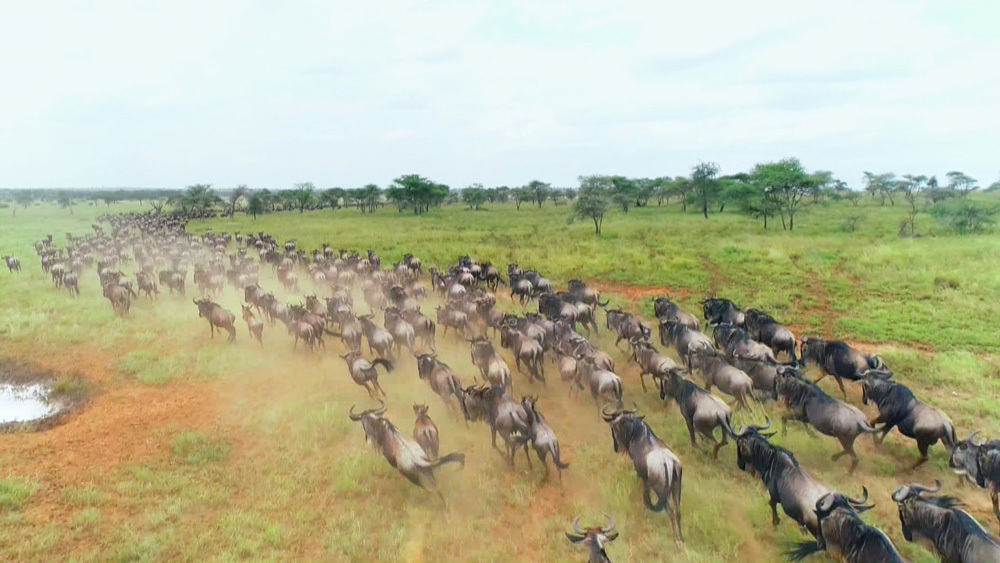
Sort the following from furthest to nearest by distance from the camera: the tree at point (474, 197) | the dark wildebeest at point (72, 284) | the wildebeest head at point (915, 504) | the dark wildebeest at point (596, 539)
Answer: the tree at point (474, 197) → the dark wildebeest at point (72, 284) → the wildebeest head at point (915, 504) → the dark wildebeest at point (596, 539)

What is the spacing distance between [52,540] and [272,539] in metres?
2.66

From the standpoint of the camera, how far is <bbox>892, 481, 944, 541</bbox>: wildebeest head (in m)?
5.60

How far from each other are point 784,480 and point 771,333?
6.94m

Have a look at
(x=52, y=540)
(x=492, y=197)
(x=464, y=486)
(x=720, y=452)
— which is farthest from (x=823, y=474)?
(x=492, y=197)

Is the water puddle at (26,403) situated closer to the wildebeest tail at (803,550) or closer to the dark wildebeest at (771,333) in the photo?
the wildebeest tail at (803,550)

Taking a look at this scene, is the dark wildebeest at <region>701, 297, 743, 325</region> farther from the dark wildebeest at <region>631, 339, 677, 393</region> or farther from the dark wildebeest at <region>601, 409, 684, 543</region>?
the dark wildebeest at <region>601, 409, 684, 543</region>

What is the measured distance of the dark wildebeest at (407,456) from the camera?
693cm

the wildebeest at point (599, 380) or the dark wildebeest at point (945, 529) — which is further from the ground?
the wildebeest at point (599, 380)

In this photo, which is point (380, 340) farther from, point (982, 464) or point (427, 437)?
point (982, 464)

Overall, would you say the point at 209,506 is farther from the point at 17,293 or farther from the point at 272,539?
the point at 17,293

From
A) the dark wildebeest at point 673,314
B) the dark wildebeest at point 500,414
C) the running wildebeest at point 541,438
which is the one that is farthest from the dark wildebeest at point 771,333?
the dark wildebeest at point 500,414

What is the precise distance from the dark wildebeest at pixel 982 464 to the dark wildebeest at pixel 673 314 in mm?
5928

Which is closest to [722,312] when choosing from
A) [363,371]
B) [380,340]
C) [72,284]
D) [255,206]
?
[380,340]

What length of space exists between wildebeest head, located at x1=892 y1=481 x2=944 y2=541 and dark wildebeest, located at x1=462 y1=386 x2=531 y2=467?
4639 mm
